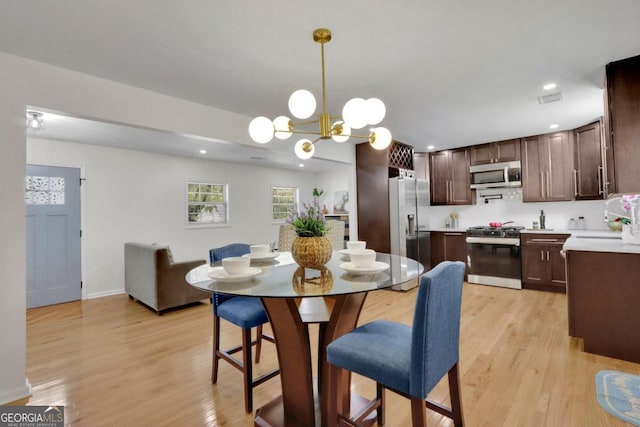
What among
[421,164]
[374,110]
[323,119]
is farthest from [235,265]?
[421,164]

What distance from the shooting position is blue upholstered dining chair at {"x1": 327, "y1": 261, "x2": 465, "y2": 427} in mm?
1163

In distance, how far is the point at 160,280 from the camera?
3699 mm

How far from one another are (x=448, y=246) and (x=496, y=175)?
4.62ft

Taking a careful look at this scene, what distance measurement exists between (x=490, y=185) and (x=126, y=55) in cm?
516

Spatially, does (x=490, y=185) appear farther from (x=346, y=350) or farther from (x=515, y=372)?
(x=346, y=350)

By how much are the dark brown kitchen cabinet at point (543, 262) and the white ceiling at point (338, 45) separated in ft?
6.67

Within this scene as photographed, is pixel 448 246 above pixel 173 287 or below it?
above

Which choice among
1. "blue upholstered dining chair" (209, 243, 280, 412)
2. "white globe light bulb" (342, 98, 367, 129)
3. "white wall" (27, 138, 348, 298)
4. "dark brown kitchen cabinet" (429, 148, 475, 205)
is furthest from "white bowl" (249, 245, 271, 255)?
"dark brown kitchen cabinet" (429, 148, 475, 205)

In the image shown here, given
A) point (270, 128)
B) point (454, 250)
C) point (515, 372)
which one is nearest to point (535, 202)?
point (454, 250)

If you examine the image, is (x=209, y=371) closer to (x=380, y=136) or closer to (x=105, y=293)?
(x=380, y=136)

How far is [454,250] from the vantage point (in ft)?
16.9

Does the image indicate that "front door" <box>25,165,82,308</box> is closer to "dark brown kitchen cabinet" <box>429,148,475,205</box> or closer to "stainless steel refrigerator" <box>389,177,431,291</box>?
"stainless steel refrigerator" <box>389,177,431,291</box>

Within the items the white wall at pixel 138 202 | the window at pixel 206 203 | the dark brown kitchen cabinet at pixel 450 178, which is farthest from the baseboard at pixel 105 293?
the dark brown kitchen cabinet at pixel 450 178

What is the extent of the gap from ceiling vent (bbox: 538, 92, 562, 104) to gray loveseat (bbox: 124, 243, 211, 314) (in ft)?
13.9
